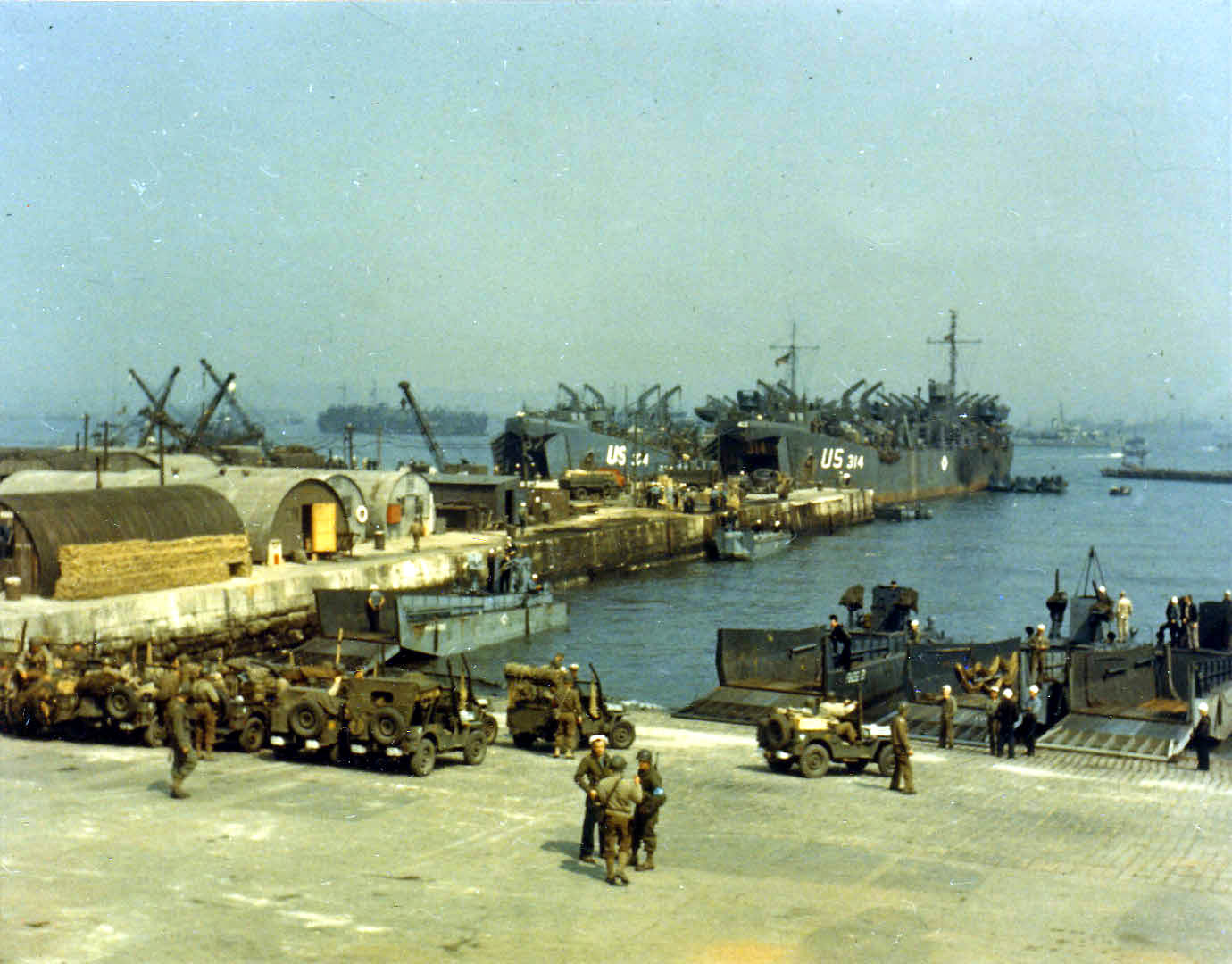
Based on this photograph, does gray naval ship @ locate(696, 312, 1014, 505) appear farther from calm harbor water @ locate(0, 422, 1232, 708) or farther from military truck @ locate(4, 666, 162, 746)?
military truck @ locate(4, 666, 162, 746)

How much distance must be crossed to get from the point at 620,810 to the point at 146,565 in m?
22.4

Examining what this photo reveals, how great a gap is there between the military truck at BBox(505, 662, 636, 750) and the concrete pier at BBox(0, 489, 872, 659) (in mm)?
7842

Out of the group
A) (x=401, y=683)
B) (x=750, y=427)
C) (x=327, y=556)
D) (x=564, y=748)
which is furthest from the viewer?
(x=750, y=427)

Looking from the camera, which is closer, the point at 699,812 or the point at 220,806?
the point at 220,806

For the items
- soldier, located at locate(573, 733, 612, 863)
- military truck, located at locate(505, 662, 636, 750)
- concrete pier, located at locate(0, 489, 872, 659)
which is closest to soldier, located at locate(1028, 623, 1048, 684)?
military truck, located at locate(505, 662, 636, 750)

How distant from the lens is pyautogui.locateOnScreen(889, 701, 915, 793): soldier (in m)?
15.4

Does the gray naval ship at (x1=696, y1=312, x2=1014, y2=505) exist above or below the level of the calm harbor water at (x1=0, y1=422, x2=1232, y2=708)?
above

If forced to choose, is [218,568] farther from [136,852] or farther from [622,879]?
[622,879]

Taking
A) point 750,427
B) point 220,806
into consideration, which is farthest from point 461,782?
point 750,427

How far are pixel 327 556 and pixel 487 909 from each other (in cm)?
3071

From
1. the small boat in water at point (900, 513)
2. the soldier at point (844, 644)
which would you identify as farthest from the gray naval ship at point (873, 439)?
the soldier at point (844, 644)

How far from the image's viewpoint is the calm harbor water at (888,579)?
3697 cm

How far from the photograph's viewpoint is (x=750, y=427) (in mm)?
91688

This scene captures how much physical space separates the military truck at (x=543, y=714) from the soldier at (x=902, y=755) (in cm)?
388
